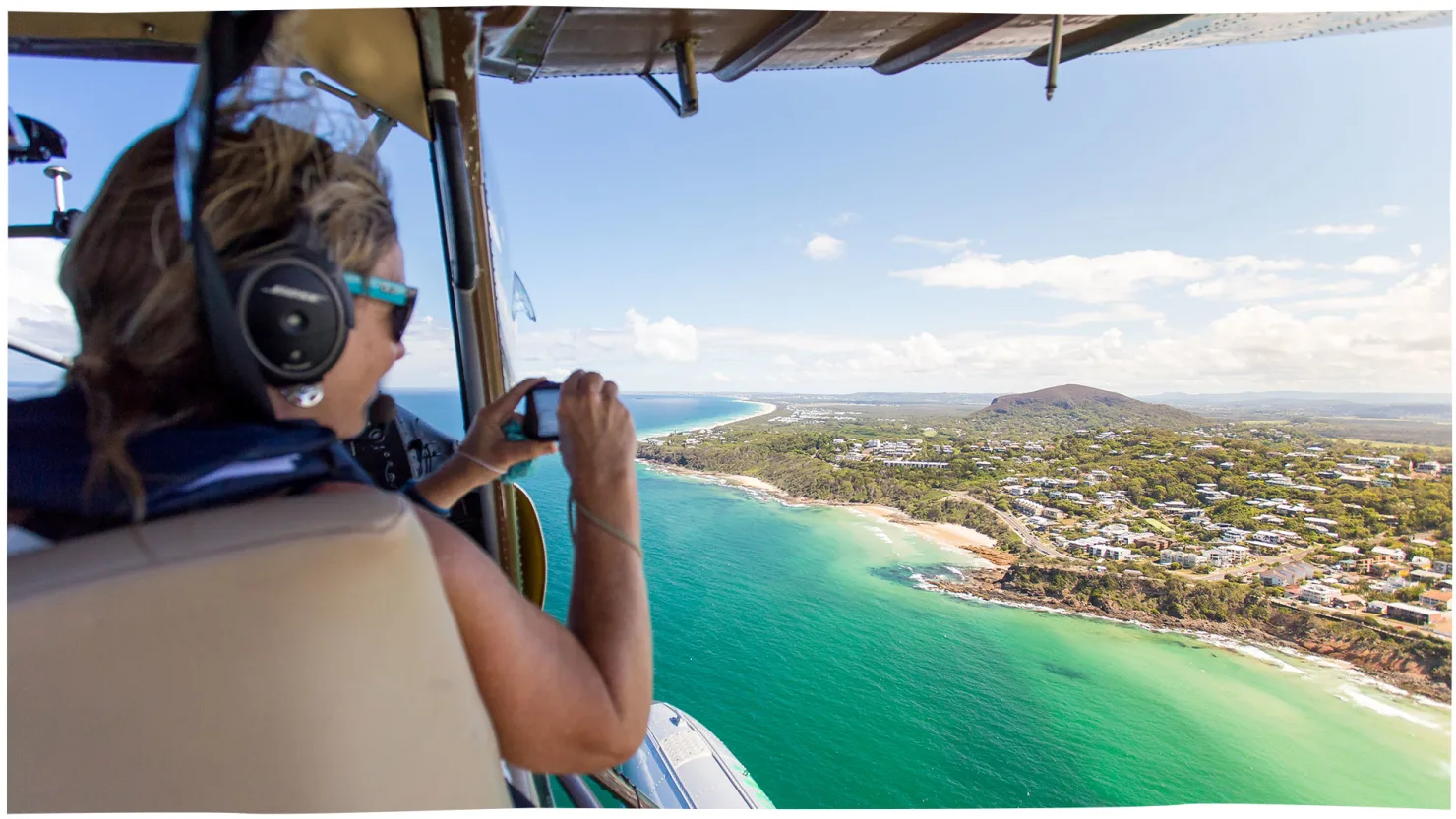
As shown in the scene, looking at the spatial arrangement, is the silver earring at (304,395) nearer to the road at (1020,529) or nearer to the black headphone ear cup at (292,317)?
the black headphone ear cup at (292,317)

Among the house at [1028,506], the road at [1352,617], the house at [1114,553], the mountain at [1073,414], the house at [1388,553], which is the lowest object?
the road at [1352,617]

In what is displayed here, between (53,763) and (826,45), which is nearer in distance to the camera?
(53,763)

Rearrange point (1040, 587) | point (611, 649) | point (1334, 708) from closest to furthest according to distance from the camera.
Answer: point (611, 649), point (1334, 708), point (1040, 587)

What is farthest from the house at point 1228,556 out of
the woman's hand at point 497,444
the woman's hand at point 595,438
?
the woman's hand at point 595,438

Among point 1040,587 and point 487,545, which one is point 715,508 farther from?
point 487,545

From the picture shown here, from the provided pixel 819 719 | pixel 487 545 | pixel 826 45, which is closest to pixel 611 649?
pixel 487 545

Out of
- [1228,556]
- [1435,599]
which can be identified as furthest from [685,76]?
[1228,556]
